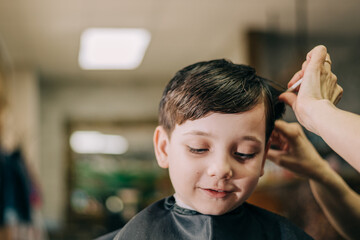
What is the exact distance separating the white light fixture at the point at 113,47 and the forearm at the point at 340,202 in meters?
4.29

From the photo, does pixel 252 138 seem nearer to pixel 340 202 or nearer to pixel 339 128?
pixel 339 128

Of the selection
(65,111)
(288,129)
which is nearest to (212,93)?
(288,129)

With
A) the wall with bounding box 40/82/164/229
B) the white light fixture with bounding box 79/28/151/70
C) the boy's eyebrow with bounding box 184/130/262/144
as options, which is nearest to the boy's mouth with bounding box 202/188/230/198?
the boy's eyebrow with bounding box 184/130/262/144

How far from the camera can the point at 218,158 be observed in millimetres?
854

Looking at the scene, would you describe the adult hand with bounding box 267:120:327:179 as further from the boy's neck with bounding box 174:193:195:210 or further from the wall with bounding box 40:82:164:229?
the wall with bounding box 40:82:164:229

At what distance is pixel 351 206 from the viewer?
3.79 ft

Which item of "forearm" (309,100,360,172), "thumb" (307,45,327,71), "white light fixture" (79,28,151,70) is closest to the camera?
"forearm" (309,100,360,172)

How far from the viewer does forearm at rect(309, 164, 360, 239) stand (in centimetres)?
116

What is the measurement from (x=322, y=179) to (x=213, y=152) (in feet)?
1.40

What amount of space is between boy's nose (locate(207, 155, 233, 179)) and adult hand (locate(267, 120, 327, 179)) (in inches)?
11.2

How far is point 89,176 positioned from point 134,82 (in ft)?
7.16

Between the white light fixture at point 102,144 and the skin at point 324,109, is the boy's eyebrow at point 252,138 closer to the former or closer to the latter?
the skin at point 324,109

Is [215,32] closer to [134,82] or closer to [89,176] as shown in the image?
[134,82]

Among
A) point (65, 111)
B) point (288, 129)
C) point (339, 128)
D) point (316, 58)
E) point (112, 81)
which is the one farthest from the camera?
point (65, 111)
